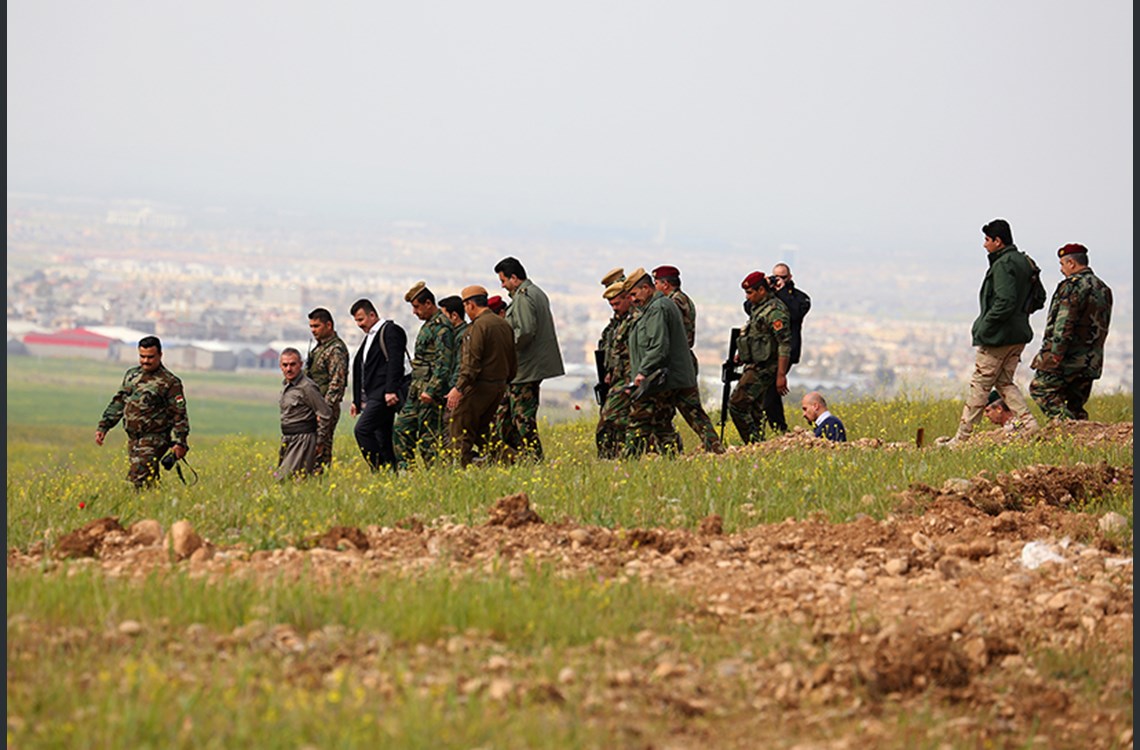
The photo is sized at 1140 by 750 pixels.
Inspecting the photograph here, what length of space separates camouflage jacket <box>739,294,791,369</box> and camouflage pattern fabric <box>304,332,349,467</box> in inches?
172

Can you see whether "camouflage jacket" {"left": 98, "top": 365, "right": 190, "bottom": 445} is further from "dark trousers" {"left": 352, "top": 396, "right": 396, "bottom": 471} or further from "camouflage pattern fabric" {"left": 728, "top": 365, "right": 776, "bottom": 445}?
"camouflage pattern fabric" {"left": 728, "top": 365, "right": 776, "bottom": 445}

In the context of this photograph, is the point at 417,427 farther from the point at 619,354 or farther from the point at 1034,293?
the point at 1034,293

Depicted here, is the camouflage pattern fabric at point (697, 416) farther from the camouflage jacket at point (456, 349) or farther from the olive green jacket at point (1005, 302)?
the olive green jacket at point (1005, 302)

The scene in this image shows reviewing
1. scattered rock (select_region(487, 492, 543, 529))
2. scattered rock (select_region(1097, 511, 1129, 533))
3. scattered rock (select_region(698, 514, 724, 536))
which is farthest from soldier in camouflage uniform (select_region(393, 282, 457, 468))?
scattered rock (select_region(1097, 511, 1129, 533))

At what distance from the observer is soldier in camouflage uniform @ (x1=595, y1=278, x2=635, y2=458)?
15.4 metres

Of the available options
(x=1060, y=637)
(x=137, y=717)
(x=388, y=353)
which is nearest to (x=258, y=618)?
(x=137, y=717)

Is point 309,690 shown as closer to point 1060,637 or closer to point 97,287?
point 1060,637

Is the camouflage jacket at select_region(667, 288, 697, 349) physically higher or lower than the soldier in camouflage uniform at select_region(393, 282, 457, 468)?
higher

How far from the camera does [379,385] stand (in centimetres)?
1527

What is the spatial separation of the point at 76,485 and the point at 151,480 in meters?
2.04

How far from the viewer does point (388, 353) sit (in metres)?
15.2

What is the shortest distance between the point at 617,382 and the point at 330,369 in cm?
305

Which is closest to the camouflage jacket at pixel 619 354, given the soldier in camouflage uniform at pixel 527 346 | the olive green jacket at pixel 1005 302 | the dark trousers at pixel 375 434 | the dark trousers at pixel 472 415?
the soldier in camouflage uniform at pixel 527 346

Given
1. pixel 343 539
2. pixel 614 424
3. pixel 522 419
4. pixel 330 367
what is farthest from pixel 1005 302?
pixel 343 539
